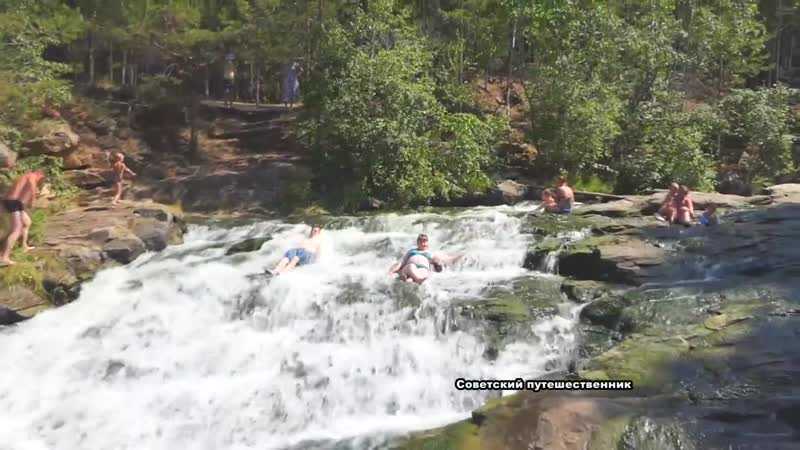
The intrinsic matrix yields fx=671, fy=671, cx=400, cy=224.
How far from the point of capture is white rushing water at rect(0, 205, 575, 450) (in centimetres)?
727

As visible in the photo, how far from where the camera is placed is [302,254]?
11.3 metres

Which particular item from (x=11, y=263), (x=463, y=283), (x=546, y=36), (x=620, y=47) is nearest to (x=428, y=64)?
(x=546, y=36)

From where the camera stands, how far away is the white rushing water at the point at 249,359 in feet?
23.9

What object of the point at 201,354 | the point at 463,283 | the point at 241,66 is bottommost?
the point at 201,354

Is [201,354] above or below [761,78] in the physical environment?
below

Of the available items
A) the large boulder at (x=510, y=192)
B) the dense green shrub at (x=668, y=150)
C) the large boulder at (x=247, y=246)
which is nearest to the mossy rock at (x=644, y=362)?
the large boulder at (x=247, y=246)

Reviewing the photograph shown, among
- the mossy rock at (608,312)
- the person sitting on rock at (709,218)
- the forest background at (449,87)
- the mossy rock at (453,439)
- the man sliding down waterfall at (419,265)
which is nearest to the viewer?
the mossy rock at (453,439)

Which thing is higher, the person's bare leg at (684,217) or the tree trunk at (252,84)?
the tree trunk at (252,84)

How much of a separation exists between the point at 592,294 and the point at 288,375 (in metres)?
4.23

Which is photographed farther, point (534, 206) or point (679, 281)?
point (534, 206)

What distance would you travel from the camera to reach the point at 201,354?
851 centimetres

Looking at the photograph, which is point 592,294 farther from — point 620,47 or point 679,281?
point 620,47

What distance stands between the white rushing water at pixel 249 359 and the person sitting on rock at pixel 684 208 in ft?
11.6

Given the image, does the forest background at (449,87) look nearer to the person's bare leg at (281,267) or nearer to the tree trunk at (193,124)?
the tree trunk at (193,124)
